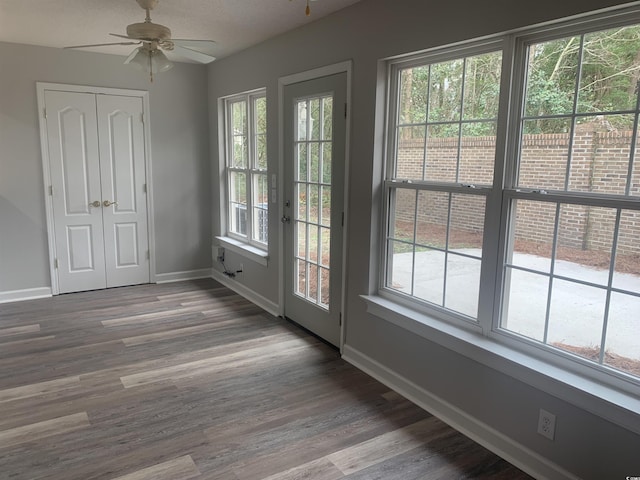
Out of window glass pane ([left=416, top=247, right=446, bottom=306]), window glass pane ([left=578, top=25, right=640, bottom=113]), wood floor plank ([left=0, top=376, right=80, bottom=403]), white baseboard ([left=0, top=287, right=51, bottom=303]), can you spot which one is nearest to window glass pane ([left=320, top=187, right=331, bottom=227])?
window glass pane ([left=416, top=247, right=446, bottom=306])

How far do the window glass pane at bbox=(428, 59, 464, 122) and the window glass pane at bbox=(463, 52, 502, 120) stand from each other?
0.05 meters

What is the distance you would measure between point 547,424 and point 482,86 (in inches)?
65.2

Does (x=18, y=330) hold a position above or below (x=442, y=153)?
below

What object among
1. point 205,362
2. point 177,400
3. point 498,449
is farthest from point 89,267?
point 498,449

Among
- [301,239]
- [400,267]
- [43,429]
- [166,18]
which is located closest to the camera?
[43,429]

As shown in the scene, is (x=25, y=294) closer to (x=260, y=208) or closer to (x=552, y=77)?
(x=260, y=208)

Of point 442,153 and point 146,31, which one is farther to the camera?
point 146,31

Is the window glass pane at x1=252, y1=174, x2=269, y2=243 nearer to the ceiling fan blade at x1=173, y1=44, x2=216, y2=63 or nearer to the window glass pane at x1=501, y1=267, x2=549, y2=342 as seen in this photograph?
the ceiling fan blade at x1=173, y1=44, x2=216, y2=63

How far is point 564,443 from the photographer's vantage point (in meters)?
2.04

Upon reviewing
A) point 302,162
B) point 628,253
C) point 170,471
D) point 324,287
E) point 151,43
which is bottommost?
point 170,471

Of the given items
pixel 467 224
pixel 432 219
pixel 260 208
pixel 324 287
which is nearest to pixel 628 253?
pixel 467 224

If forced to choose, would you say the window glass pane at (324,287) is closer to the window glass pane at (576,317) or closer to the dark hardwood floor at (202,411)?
the dark hardwood floor at (202,411)

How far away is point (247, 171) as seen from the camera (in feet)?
15.6

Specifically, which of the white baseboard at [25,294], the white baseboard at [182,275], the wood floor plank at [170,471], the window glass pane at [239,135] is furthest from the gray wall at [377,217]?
the white baseboard at [25,294]
